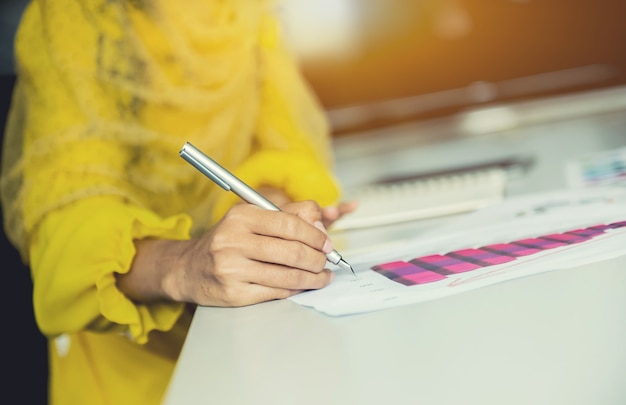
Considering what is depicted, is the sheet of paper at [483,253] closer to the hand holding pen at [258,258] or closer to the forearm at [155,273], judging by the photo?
the hand holding pen at [258,258]

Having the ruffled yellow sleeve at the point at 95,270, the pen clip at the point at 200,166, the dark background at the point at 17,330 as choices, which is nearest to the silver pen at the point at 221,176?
the pen clip at the point at 200,166

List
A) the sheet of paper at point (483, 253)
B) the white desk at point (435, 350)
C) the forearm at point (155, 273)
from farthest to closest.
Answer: the forearm at point (155, 273) < the sheet of paper at point (483, 253) < the white desk at point (435, 350)

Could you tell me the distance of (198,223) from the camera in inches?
40.9

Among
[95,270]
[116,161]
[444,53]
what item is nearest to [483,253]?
[95,270]

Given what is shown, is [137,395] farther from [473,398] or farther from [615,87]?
[615,87]

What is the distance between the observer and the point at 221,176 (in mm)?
600

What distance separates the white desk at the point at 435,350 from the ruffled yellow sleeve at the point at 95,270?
0.43 feet

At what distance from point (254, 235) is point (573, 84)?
50.6 inches

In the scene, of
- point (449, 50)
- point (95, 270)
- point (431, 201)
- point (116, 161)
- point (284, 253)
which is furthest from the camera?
point (449, 50)

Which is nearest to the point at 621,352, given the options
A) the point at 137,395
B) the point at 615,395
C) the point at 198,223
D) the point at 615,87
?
the point at 615,395

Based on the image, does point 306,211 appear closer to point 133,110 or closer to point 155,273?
point 155,273

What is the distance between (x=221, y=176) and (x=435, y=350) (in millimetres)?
270

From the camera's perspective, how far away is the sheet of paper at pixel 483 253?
0.53 meters

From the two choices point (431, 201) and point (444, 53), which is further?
point (444, 53)
